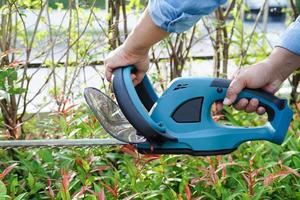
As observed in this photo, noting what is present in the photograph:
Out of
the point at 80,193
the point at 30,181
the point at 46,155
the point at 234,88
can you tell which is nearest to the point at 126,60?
the point at 234,88

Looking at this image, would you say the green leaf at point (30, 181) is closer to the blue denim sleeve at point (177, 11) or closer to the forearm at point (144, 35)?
the forearm at point (144, 35)

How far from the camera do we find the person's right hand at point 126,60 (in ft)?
5.37

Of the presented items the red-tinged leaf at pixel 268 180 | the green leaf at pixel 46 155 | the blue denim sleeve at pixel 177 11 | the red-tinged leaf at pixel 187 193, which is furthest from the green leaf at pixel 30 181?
the blue denim sleeve at pixel 177 11

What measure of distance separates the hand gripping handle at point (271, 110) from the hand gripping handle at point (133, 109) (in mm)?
206

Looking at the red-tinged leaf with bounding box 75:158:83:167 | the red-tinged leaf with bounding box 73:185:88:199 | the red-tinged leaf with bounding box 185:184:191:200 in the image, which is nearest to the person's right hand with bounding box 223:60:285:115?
the red-tinged leaf with bounding box 185:184:191:200

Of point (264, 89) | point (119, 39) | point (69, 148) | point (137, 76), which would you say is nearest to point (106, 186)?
point (69, 148)

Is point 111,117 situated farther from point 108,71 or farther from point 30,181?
point 30,181

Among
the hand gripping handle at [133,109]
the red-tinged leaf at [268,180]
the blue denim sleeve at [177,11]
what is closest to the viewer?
the blue denim sleeve at [177,11]

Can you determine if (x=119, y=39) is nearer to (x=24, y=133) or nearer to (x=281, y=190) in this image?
(x=24, y=133)

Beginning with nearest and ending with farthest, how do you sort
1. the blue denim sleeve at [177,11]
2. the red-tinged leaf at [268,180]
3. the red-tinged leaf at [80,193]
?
the blue denim sleeve at [177,11] → the red-tinged leaf at [80,193] → the red-tinged leaf at [268,180]

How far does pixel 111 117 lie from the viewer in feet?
5.74

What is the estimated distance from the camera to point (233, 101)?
5.54 ft

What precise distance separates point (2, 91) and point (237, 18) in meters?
1.61

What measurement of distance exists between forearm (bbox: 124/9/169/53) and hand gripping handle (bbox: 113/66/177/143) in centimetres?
8
